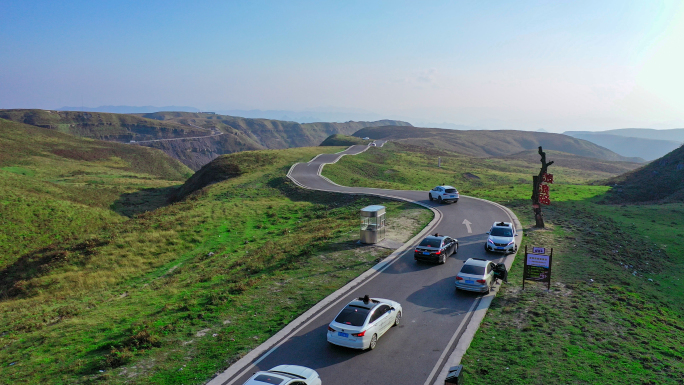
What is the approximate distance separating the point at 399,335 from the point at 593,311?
829 cm

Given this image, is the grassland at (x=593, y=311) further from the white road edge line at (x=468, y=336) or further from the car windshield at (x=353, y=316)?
the car windshield at (x=353, y=316)

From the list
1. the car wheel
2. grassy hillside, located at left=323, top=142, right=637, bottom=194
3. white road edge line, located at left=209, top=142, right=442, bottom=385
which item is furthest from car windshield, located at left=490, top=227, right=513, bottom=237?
grassy hillside, located at left=323, top=142, right=637, bottom=194

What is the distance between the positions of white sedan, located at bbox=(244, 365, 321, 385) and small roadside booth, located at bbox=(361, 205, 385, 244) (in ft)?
49.1

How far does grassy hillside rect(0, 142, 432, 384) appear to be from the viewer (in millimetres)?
12445

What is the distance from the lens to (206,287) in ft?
65.3

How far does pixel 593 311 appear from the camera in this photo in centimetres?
1538

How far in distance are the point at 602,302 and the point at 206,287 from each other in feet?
61.0

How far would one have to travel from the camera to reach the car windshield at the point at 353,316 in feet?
40.6

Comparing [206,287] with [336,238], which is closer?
[206,287]

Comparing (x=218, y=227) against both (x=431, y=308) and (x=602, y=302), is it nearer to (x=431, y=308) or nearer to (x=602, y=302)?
(x=431, y=308)

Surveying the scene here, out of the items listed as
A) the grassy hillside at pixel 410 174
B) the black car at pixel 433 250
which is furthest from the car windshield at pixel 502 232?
the grassy hillside at pixel 410 174

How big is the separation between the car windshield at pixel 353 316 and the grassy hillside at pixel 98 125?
17380 cm

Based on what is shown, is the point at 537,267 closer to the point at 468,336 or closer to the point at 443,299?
the point at 443,299

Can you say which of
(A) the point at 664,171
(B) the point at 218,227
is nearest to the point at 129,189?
(B) the point at 218,227
